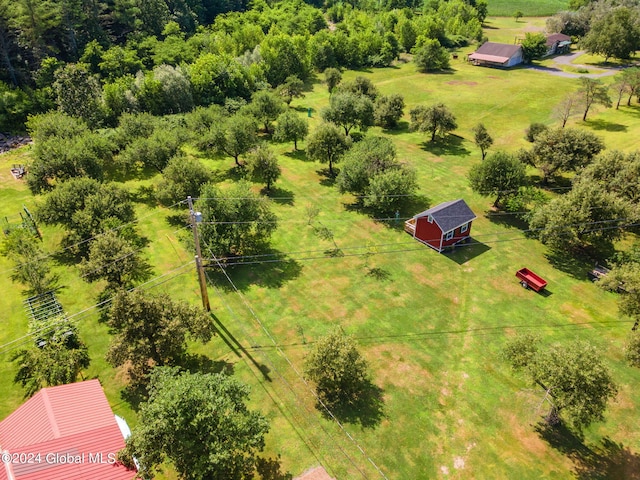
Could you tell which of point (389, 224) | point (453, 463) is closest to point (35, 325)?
point (453, 463)

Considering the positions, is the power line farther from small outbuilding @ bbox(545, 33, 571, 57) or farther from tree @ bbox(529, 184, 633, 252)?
small outbuilding @ bbox(545, 33, 571, 57)

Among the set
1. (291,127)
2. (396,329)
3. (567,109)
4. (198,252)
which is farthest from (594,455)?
(567,109)

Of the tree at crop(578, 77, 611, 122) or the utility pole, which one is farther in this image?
the tree at crop(578, 77, 611, 122)

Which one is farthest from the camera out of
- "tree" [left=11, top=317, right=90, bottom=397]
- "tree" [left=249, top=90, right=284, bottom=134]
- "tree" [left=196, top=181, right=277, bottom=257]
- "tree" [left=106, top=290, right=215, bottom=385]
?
"tree" [left=249, top=90, right=284, bottom=134]

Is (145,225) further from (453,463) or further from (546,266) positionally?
(546,266)

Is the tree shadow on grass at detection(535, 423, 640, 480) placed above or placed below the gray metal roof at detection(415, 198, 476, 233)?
below

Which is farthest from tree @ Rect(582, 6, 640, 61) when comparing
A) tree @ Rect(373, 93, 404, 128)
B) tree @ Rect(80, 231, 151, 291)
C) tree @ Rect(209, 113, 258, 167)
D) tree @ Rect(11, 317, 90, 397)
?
tree @ Rect(11, 317, 90, 397)
